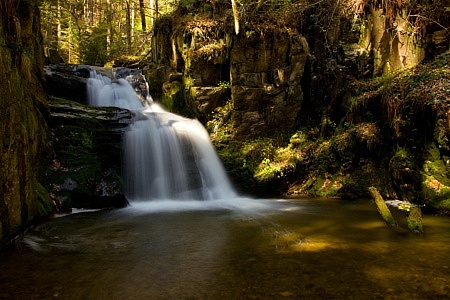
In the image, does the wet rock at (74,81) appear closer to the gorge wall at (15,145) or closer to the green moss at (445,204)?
the gorge wall at (15,145)

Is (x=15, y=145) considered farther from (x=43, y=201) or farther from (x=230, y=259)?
(x=230, y=259)

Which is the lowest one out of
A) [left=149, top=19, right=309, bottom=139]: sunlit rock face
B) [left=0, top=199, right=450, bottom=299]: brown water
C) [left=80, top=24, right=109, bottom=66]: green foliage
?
[left=0, top=199, right=450, bottom=299]: brown water

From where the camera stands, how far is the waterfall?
9625 millimetres

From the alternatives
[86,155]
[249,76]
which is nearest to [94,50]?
[249,76]

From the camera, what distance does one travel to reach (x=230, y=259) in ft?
13.6

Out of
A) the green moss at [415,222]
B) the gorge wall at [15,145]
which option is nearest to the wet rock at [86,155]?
the gorge wall at [15,145]

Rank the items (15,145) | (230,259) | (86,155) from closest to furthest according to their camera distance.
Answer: (230,259)
(15,145)
(86,155)

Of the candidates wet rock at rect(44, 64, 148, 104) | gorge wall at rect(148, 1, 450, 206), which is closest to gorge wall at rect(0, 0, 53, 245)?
wet rock at rect(44, 64, 148, 104)

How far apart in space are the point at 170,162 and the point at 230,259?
6.46 metres

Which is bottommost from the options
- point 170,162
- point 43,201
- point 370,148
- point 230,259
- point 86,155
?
point 230,259

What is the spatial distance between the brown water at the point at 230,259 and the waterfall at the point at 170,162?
2.91 m

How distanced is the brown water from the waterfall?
9.53ft

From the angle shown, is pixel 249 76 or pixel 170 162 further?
pixel 249 76

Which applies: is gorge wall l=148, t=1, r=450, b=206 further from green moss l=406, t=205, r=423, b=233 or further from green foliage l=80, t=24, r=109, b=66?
green foliage l=80, t=24, r=109, b=66
